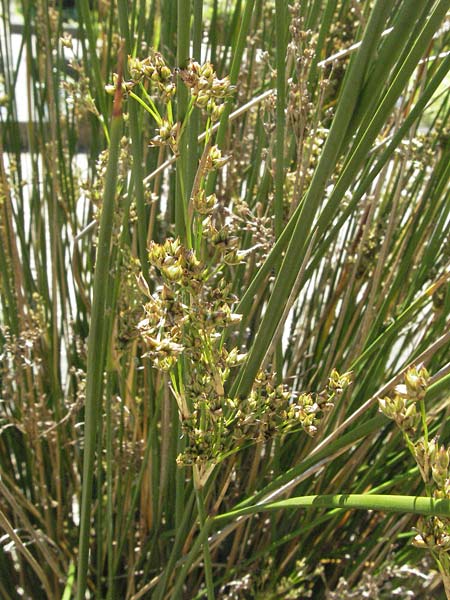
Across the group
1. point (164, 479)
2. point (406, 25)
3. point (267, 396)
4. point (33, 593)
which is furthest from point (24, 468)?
point (406, 25)

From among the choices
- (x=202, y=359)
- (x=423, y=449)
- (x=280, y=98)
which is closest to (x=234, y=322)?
(x=202, y=359)

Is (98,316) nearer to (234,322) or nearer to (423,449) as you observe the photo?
(234,322)

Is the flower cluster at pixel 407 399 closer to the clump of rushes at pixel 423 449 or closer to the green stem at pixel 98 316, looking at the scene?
the clump of rushes at pixel 423 449

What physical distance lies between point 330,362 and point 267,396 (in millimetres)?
426

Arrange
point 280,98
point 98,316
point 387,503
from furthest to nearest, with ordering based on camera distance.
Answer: point 280,98 < point 98,316 < point 387,503

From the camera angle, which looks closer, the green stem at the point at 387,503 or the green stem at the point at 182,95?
the green stem at the point at 387,503

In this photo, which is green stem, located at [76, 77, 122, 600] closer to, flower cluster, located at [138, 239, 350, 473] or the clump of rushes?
flower cluster, located at [138, 239, 350, 473]

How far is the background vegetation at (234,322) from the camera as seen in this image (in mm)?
508

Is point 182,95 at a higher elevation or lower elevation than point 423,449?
higher

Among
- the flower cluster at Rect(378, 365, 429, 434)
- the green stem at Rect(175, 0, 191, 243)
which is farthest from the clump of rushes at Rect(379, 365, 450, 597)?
the green stem at Rect(175, 0, 191, 243)

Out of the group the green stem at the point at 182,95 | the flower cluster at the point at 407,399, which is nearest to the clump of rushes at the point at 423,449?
the flower cluster at the point at 407,399

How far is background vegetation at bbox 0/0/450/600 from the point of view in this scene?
20.0 inches

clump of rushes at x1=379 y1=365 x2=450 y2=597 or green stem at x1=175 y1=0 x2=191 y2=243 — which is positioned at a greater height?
green stem at x1=175 y1=0 x2=191 y2=243

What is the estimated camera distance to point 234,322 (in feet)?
1.60
